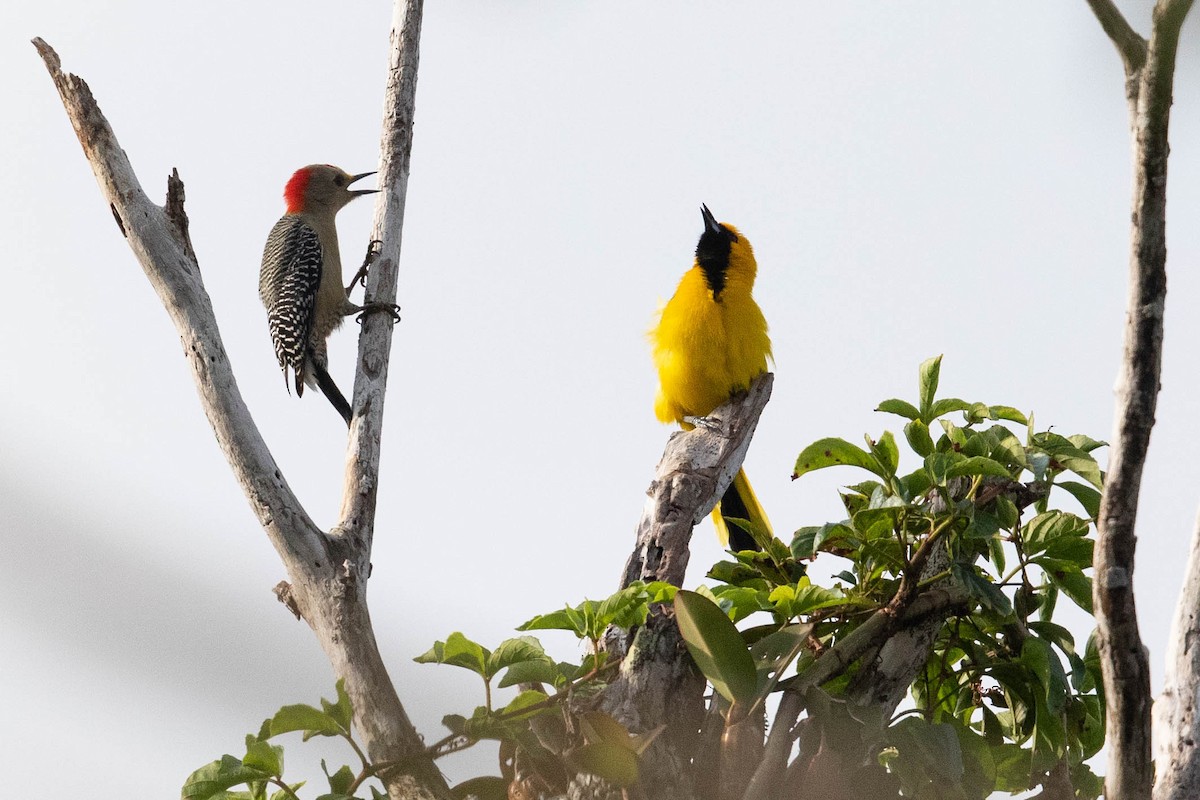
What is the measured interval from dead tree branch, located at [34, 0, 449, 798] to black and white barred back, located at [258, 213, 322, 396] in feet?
9.25

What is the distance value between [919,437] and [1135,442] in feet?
2.55

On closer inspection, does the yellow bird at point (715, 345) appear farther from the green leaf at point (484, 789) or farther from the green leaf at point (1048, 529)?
the green leaf at point (484, 789)

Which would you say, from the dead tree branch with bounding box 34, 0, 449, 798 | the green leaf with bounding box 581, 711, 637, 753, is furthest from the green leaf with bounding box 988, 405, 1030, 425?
the dead tree branch with bounding box 34, 0, 449, 798

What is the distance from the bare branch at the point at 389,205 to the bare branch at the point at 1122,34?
2.08m

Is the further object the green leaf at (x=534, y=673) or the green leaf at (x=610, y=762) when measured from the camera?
the green leaf at (x=534, y=673)

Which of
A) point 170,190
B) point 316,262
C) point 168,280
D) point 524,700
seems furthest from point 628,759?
point 316,262

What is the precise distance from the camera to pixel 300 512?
2.50m

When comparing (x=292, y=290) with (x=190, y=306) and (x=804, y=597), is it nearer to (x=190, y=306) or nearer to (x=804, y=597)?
(x=190, y=306)

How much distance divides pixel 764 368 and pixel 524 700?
2574mm

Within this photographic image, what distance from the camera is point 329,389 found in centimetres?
606

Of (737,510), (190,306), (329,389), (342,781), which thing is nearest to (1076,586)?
(342,781)

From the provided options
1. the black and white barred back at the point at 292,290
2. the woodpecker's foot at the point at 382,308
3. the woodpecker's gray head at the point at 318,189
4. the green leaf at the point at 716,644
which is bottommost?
the green leaf at the point at 716,644

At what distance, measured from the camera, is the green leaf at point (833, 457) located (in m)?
2.36

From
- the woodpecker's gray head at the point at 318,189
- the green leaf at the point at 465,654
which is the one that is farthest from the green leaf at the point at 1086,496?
the woodpecker's gray head at the point at 318,189
